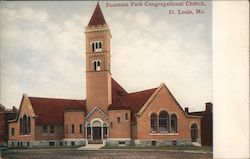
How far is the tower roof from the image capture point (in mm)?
3615

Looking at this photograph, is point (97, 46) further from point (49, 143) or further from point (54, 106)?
point (49, 143)

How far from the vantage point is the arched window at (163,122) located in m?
→ 3.67

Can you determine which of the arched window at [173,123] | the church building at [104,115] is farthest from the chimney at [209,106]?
the arched window at [173,123]

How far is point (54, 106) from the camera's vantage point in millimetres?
3697

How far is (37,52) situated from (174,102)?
1222 millimetres

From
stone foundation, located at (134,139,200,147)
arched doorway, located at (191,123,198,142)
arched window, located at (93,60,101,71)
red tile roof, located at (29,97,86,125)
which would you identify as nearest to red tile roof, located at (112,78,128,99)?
arched window, located at (93,60,101,71)

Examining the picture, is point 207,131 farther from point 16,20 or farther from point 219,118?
point 16,20

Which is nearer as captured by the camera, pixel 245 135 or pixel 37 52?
pixel 245 135

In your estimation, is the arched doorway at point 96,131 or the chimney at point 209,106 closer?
the chimney at point 209,106

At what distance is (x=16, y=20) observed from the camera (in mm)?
3705

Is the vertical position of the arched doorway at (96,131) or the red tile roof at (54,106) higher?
the red tile roof at (54,106)

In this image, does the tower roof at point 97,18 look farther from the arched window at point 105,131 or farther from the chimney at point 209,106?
the chimney at point 209,106

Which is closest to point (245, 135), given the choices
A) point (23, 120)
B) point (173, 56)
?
point (173, 56)

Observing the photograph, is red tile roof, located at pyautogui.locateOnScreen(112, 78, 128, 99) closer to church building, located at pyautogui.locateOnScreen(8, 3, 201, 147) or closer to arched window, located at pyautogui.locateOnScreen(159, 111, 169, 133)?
church building, located at pyautogui.locateOnScreen(8, 3, 201, 147)
